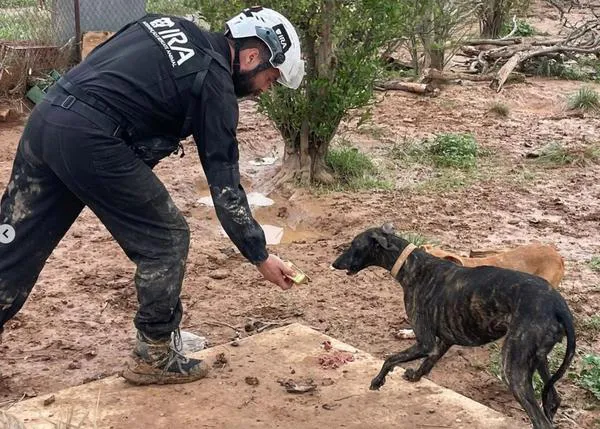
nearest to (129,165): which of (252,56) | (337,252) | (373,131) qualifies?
(252,56)

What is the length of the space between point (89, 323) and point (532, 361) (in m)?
3.07

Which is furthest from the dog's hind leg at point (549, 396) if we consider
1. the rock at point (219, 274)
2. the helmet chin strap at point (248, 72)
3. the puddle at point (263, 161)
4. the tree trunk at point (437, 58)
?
the tree trunk at point (437, 58)

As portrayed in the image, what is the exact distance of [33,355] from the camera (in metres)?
5.56

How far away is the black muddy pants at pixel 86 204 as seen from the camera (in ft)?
13.8

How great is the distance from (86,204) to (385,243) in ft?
5.61

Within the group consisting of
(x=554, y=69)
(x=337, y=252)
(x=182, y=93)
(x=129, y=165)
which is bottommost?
(x=554, y=69)

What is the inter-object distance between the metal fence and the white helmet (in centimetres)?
703

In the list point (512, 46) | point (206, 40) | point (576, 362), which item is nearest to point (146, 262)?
point (206, 40)

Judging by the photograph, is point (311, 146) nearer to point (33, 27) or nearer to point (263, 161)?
point (263, 161)

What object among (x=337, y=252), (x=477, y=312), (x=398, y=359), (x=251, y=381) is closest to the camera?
(x=477, y=312)

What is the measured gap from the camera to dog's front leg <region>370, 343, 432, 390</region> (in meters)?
4.77

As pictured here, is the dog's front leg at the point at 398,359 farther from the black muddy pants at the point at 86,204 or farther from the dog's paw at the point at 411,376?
the black muddy pants at the point at 86,204

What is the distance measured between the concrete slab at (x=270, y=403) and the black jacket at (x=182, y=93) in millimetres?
826

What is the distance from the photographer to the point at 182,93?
4.23 meters
